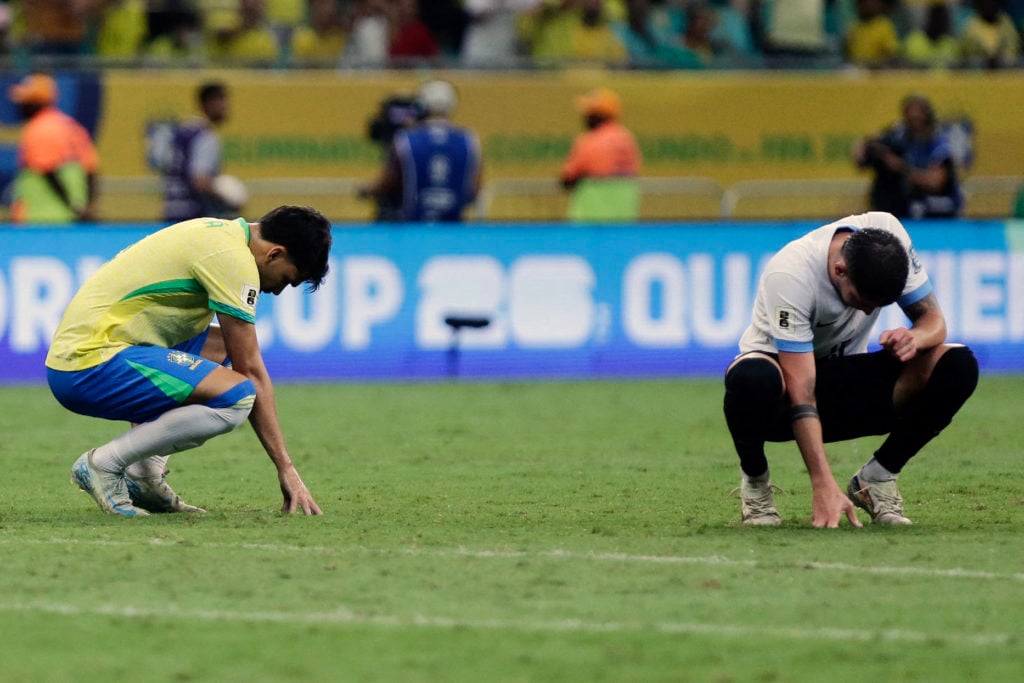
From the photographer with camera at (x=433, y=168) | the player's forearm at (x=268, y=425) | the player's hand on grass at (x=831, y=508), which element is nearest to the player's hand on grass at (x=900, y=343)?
the player's hand on grass at (x=831, y=508)

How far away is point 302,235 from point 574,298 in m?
8.10

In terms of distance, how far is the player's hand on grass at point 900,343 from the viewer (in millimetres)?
7414

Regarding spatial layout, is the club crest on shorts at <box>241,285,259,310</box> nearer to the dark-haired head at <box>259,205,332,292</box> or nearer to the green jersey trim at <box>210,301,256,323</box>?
the green jersey trim at <box>210,301,256,323</box>

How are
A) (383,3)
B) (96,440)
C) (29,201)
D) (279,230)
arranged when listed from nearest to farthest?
(279,230) < (96,440) < (29,201) < (383,3)

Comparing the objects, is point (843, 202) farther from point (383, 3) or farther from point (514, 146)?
point (383, 3)

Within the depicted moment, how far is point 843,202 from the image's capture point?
66.1 feet

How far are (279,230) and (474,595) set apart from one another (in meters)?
2.19

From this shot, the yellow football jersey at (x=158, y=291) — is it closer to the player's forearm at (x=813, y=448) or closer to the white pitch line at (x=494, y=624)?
the white pitch line at (x=494, y=624)

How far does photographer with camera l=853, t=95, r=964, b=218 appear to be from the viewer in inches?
706

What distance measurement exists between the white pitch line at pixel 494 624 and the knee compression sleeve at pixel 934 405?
2.26 metres

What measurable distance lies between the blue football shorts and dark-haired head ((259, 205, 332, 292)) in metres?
0.63

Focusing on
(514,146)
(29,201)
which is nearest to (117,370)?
(29,201)

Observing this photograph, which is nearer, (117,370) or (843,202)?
(117,370)

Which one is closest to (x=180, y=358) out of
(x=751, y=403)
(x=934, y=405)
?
(x=751, y=403)
